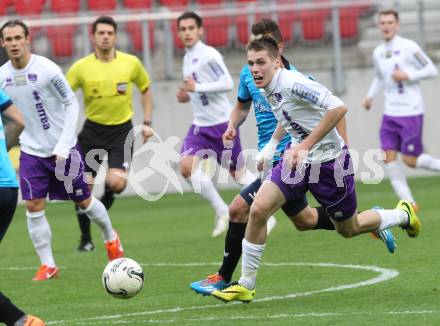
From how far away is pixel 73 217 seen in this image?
58.2 ft

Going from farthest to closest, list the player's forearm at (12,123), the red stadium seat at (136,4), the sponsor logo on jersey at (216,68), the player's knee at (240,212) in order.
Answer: the red stadium seat at (136,4), the sponsor logo on jersey at (216,68), the player's knee at (240,212), the player's forearm at (12,123)

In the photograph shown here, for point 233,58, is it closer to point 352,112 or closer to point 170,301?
point 352,112

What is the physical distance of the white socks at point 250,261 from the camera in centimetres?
834

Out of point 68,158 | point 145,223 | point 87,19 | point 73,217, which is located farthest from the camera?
point 87,19

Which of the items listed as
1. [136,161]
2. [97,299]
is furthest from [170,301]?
[136,161]

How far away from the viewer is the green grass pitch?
7.93 meters

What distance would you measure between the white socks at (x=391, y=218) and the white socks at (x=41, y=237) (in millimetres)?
3305

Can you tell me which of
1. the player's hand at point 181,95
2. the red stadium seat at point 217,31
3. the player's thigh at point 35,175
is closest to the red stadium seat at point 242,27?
the red stadium seat at point 217,31

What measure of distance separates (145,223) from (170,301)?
292 inches

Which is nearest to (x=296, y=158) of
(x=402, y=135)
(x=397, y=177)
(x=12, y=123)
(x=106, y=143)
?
(x=12, y=123)

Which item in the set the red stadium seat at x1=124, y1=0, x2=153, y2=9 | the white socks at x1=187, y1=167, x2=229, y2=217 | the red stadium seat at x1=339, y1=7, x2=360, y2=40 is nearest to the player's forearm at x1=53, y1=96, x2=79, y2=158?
the white socks at x1=187, y1=167, x2=229, y2=217

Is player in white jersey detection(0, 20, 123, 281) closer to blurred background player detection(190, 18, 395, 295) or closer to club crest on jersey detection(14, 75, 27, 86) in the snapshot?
club crest on jersey detection(14, 75, 27, 86)

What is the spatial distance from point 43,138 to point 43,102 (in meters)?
0.35

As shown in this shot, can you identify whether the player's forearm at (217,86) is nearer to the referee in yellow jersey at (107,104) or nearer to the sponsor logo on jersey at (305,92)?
the referee in yellow jersey at (107,104)
